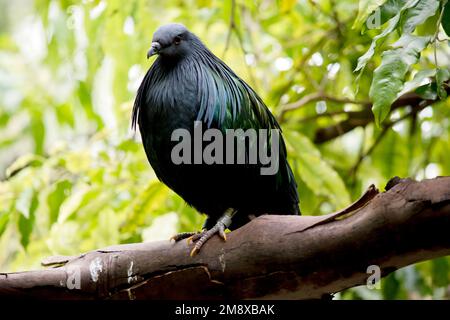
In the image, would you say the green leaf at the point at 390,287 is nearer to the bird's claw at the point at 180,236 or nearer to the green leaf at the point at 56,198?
the bird's claw at the point at 180,236

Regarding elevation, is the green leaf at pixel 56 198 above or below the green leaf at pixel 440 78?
→ above

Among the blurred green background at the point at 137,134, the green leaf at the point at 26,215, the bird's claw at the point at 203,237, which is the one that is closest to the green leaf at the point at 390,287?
the blurred green background at the point at 137,134

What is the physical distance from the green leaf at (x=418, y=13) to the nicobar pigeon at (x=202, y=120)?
117cm

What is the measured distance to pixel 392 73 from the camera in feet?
8.45

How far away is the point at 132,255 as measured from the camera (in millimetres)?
3102

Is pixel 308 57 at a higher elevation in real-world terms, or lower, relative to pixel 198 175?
higher

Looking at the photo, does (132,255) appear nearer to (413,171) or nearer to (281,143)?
(281,143)

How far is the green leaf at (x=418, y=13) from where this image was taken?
2564 mm

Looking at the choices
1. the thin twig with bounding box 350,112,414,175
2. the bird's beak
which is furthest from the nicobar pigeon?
the thin twig with bounding box 350,112,414,175

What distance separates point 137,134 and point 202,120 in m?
1.81

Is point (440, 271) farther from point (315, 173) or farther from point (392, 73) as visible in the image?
point (392, 73)

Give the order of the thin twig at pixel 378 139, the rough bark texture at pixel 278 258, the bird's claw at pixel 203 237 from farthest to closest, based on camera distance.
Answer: the thin twig at pixel 378 139 → the bird's claw at pixel 203 237 → the rough bark texture at pixel 278 258
